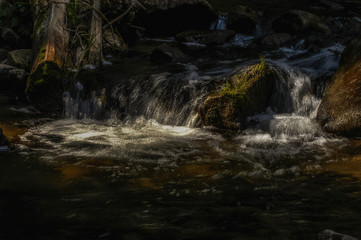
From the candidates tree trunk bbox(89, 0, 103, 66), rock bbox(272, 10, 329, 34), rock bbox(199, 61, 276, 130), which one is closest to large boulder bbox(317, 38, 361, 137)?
rock bbox(199, 61, 276, 130)

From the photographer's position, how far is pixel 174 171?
4.14 metres

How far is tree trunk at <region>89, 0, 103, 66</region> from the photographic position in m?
8.19

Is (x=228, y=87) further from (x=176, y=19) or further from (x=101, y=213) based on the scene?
(x=176, y=19)

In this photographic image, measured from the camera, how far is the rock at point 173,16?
1158 centimetres

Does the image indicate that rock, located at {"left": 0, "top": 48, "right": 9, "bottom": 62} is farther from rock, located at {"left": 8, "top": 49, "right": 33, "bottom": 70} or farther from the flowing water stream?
the flowing water stream

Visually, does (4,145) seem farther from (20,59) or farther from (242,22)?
(242,22)

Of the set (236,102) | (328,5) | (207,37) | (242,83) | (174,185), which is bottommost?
(174,185)

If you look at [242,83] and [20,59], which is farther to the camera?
[20,59]

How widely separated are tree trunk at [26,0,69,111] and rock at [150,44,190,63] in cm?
218

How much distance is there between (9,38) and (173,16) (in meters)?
4.73

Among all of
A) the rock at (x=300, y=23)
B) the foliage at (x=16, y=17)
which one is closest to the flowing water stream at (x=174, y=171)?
the rock at (x=300, y=23)

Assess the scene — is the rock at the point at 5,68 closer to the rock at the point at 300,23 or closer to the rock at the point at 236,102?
the rock at the point at 236,102

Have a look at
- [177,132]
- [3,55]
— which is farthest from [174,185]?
[3,55]

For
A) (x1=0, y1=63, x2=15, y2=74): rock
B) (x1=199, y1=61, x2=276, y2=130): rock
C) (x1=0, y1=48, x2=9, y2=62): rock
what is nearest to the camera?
(x1=199, y1=61, x2=276, y2=130): rock
